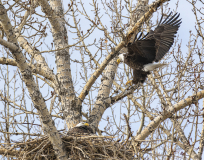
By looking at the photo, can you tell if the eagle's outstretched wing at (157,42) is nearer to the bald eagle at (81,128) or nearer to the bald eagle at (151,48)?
the bald eagle at (151,48)

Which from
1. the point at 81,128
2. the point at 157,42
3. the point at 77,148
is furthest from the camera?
the point at 157,42

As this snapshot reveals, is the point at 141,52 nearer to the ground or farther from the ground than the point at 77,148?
farther from the ground

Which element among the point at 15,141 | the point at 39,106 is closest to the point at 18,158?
the point at 15,141

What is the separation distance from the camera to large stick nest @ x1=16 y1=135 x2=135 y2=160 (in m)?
3.46

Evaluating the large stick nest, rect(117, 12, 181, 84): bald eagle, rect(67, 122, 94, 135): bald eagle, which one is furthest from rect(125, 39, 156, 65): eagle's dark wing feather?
the large stick nest

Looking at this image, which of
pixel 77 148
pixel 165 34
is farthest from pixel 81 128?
pixel 165 34

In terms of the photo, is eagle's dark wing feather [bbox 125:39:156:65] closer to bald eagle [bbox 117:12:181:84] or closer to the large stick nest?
bald eagle [bbox 117:12:181:84]

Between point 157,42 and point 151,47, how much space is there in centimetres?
16

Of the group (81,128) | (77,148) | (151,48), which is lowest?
(77,148)

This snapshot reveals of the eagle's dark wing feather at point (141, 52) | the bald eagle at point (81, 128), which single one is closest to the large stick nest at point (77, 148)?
the bald eagle at point (81, 128)

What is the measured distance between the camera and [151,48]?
5145 mm

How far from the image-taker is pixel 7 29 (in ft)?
9.62

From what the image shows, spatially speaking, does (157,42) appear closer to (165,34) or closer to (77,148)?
(165,34)

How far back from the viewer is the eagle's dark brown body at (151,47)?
16.6 feet
